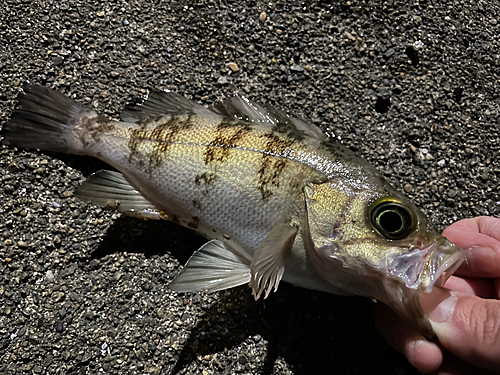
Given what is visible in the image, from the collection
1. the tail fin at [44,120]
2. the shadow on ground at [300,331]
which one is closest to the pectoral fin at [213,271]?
the shadow on ground at [300,331]

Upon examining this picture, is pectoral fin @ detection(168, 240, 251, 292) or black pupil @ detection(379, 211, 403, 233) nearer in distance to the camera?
black pupil @ detection(379, 211, 403, 233)

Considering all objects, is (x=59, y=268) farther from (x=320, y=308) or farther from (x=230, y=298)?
(x=320, y=308)

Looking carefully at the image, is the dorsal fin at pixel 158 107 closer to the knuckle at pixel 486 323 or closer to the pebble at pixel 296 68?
the pebble at pixel 296 68

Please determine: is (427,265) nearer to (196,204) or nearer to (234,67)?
(196,204)

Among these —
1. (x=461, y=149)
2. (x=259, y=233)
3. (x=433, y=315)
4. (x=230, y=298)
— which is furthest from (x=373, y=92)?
(x=230, y=298)

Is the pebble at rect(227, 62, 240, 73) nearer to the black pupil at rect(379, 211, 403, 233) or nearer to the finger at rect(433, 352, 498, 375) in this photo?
the black pupil at rect(379, 211, 403, 233)

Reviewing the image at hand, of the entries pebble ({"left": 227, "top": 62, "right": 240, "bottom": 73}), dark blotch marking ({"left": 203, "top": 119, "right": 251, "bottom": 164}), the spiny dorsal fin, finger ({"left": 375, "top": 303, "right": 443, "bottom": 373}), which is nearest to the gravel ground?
pebble ({"left": 227, "top": 62, "right": 240, "bottom": 73})

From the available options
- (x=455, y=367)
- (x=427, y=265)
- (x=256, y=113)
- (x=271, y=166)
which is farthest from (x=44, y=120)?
(x=455, y=367)
